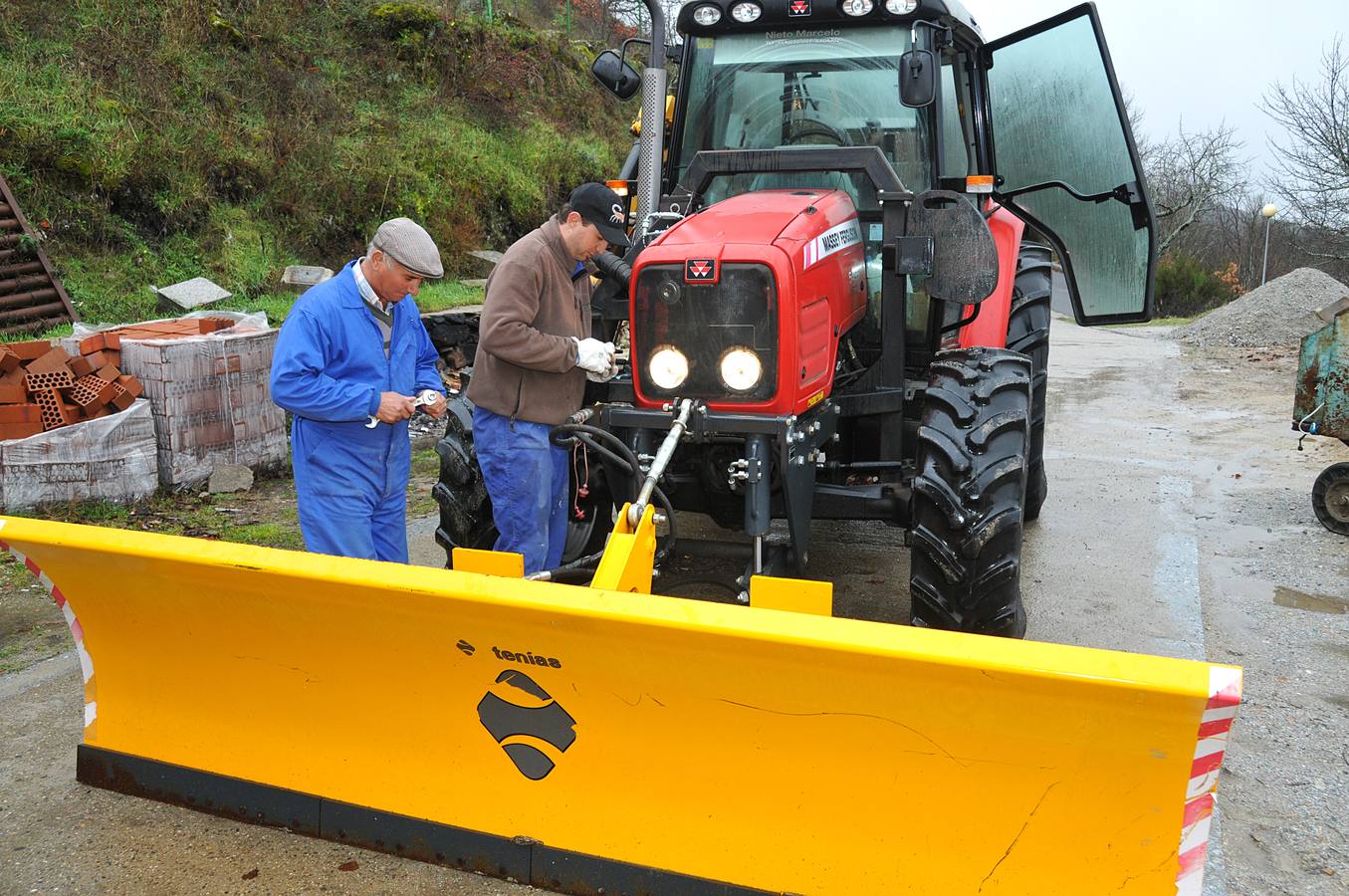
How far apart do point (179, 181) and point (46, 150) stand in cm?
134

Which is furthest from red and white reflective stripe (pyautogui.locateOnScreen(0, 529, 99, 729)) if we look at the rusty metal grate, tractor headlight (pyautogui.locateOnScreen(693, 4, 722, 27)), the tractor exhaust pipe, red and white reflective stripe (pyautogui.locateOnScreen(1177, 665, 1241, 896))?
the rusty metal grate

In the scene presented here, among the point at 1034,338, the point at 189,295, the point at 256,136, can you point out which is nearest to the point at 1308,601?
the point at 1034,338

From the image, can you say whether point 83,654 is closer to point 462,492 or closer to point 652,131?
point 462,492

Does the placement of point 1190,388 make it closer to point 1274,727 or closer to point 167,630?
point 1274,727

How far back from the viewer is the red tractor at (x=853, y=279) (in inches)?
143

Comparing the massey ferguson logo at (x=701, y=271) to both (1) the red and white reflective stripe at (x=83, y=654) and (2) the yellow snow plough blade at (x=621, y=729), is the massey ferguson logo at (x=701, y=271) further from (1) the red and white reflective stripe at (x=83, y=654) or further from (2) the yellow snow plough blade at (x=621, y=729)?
(1) the red and white reflective stripe at (x=83, y=654)

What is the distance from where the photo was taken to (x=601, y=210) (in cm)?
387

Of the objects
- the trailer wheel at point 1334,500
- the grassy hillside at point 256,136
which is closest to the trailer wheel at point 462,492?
the trailer wheel at point 1334,500

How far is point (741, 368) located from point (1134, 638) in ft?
7.41

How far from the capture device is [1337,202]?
23.9 meters

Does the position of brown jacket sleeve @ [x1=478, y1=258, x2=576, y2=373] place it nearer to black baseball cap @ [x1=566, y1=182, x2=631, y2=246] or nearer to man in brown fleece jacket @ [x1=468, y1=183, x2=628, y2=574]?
man in brown fleece jacket @ [x1=468, y1=183, x2=628, y2=574]

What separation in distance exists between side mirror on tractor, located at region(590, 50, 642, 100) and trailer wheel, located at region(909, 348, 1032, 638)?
7.14 feet

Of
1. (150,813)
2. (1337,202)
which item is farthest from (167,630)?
(1337,202)

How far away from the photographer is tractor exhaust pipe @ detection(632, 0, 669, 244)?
4.31m
